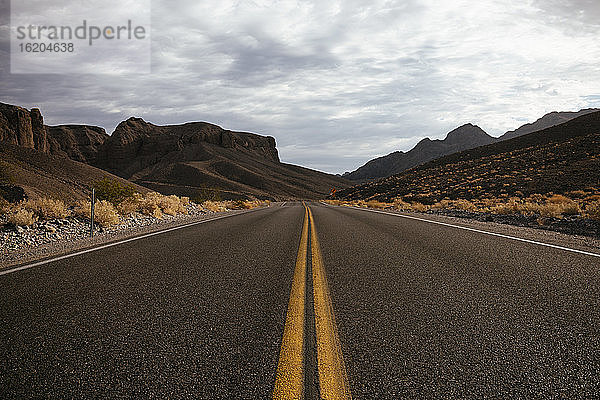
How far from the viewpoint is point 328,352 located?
8.57 feet

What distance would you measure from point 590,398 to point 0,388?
10.8 feet

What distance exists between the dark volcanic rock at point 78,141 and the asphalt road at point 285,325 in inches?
6718

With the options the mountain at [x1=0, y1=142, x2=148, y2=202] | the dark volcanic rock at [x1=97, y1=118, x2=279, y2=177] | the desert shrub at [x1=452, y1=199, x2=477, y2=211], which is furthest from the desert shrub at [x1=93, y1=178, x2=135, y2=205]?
the dark volcanic rock at [x1=97, y1=118, x2=279, y2=177]

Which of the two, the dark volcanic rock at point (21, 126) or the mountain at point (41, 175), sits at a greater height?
the dark volcanic rock at point (21, 126)

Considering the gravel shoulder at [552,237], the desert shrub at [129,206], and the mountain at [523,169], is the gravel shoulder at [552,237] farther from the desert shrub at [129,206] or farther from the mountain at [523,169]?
the mountain at [523,169]

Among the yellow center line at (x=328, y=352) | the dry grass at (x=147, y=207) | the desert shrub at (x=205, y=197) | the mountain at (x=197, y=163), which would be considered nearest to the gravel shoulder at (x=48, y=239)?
the dry grass at (x=147, y=207)

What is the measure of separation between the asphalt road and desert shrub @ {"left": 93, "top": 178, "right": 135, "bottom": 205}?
12.6 metres

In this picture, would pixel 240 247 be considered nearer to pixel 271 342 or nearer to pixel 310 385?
pixel 271 342

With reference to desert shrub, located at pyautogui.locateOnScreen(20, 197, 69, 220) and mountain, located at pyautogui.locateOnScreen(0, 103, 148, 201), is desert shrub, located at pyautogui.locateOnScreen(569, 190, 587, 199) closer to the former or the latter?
desert shrub, located at pyautogui.locateOnScreen(20, 197, 69, 220)

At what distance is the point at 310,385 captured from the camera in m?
2.19

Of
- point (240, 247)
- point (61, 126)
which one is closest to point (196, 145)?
point (61, 126)

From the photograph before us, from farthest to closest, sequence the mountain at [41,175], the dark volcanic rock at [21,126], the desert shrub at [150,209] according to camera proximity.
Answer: the dark volcanic rock at [21,126]
the mountain at [41,175]
the desert shrub at [150,209]

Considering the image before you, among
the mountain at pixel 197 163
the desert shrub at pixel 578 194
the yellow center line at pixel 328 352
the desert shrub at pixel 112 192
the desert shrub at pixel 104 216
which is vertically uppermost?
the mountain at pixel 197 163

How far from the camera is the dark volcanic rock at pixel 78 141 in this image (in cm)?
15475
